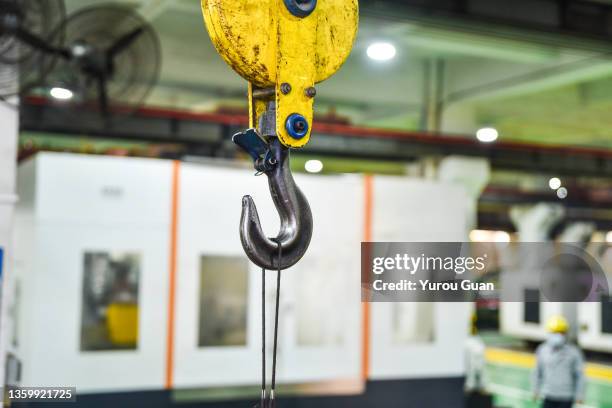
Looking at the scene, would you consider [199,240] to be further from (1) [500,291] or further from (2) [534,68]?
(2) [534,68]

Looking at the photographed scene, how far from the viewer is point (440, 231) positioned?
221 inches

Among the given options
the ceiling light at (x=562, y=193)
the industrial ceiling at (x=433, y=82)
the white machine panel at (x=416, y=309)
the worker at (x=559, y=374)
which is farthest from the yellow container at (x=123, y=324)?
the ceiling light at (x=562, y=193)

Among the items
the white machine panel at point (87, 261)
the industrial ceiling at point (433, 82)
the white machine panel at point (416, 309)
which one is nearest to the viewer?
the white machine panel at point (87, 261)

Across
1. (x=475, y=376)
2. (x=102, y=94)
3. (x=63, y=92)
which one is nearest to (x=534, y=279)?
(x=475, y=376)

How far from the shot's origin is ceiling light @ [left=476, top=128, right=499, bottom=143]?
23.0 ft

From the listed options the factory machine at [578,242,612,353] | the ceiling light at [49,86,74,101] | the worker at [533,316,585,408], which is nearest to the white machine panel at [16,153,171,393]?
the ceiling light at [49,86,74,101]

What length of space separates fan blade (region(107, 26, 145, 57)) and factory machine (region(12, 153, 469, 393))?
45.9 inches

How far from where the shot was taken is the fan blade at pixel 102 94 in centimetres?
376

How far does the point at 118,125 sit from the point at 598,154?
14.5ft

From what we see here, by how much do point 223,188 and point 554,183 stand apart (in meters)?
4.50

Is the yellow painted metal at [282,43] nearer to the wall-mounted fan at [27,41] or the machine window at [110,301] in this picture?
the wall-mounted fan at [27,41]

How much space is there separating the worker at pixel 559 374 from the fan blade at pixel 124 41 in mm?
3797

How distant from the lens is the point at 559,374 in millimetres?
5820

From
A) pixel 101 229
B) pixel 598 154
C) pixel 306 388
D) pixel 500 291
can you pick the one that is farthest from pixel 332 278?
pixel 598 154
